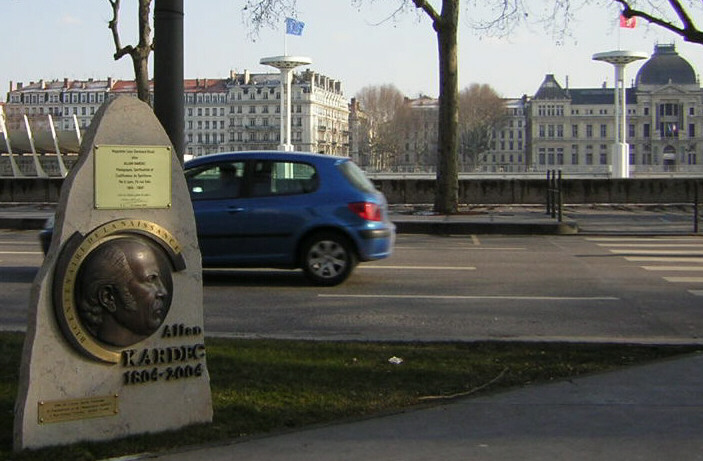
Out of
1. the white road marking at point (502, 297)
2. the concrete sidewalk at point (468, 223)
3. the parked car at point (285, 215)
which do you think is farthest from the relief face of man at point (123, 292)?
the concrete sidewalk at point (468, 223)

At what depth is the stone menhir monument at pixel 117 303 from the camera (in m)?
4.57

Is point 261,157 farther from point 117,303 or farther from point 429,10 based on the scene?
point 429,10

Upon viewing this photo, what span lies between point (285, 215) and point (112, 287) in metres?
6.46

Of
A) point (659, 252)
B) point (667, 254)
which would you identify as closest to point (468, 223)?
point (659, 252)

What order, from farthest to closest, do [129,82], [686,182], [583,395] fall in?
[129,82]
[686,182]
[583,395]

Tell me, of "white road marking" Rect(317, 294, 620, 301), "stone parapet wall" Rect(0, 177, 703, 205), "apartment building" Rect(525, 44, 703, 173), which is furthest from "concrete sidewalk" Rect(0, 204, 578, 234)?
"apartment building" Rect(525, 44, 703, 173)

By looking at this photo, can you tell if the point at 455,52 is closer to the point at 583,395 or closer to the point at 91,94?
the point at 583,395

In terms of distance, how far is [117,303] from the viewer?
15.5ft

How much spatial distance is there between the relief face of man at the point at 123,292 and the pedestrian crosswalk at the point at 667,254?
7.77 metres

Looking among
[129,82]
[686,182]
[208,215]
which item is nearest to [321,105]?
[129,82]

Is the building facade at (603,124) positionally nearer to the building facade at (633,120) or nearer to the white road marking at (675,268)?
the building facade at (633,120)

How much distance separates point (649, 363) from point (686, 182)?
23.1 m

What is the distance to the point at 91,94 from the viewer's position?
15325cm

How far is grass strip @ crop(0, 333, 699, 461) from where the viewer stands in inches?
195
